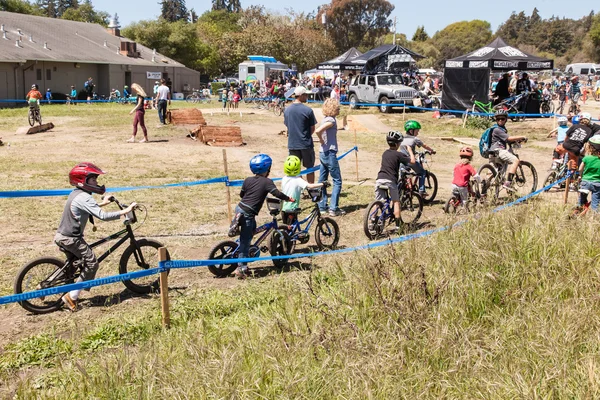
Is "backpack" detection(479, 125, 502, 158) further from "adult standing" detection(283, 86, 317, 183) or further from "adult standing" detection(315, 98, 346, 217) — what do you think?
"adult standing" detection(283, 86, 317, 183)

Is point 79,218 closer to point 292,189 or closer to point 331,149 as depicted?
point 292,189

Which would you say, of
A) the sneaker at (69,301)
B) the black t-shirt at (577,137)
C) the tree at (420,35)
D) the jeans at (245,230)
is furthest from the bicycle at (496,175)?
the tree at (420,35)

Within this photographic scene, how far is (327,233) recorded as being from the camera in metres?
8.87

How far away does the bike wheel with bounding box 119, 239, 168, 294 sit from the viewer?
716 centimetres

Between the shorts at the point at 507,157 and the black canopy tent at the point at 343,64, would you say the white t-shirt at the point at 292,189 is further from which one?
the black canopy tent at the point at 343,64

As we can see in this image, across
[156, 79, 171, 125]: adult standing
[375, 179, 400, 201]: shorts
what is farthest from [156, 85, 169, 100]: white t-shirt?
[375, 179, 400, 201]: shorts

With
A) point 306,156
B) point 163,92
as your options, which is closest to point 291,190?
point 306,156

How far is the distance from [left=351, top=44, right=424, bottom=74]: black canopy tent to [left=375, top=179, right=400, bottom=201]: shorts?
33418 mm

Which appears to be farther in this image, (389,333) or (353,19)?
(353,19)

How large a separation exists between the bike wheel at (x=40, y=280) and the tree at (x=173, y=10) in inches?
5667

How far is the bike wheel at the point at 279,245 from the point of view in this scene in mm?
7887

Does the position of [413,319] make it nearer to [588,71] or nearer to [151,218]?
[151,218]

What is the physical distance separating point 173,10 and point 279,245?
151 m

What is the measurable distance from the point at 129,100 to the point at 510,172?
3411 cm
